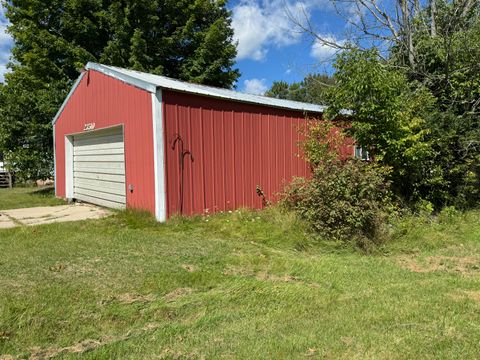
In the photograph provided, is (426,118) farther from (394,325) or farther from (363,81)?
(394,325)

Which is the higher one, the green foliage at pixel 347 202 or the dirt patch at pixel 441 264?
the green foliage at pixel 347 202

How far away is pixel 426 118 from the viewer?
29.2ft

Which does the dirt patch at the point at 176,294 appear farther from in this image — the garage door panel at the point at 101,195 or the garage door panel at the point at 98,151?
the garage door panel at the point at 98,151

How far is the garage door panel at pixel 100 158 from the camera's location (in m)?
10.2

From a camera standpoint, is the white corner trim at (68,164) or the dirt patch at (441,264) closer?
the dirt patch at (441,264)

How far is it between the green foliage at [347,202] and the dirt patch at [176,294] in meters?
3.25

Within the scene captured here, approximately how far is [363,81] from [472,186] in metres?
3.83

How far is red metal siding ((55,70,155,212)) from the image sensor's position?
8.55m

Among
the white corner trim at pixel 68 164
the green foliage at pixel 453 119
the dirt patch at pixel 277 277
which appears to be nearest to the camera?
the dirt patch at pixel 277 277

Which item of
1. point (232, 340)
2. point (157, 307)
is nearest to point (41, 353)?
point (157, 307)

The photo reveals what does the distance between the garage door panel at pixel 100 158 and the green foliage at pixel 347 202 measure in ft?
14.8

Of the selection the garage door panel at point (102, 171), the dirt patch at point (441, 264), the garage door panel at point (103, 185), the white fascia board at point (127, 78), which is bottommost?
the dirt patch at point (441, 264)

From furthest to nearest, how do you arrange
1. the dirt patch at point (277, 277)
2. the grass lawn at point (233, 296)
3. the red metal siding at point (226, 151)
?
the red metal siding at point (226, 151)
the dirt patch at point (277, 277)
the grass lawn at point (233, 296)

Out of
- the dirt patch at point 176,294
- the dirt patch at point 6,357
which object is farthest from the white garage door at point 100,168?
the dirt patch at point 6,357
